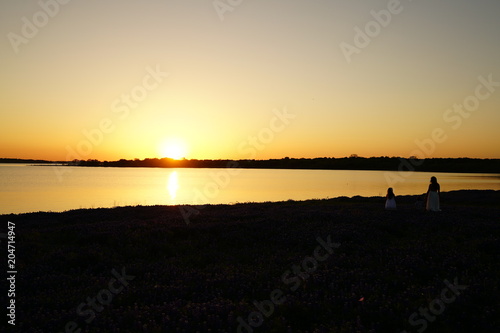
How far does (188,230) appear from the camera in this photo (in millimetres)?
17547

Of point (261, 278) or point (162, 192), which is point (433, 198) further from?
point (162, 192)

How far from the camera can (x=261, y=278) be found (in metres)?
10.6

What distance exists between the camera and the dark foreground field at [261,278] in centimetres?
778

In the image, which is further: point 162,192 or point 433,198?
point 162,192

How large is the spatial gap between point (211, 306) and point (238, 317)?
0.79 m

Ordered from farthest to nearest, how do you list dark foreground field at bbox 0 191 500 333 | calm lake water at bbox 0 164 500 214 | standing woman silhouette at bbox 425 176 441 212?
calm lake water at bbox 0 164 500 214 < standing woman silhouette at bbox 425 176 441 212 < dark foreground field at bbox 0 191 500 333

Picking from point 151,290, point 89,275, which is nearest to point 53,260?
point 89,275

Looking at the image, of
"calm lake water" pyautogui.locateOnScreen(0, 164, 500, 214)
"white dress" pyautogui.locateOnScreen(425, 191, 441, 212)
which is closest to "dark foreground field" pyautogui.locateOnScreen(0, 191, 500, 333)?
"white dress" pyautogui.locateOnScreen(425, 191, 441, 212)

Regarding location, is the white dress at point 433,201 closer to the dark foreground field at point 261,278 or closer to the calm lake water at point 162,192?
the dark foreground field at point 261,278

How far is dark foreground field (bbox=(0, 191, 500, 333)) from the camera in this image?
778cm

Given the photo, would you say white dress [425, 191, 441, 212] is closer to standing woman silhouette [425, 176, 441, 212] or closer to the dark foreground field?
standing woman silhouette [425, 176, 441, 212]

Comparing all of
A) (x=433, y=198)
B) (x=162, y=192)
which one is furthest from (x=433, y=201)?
(x=162, y=192)

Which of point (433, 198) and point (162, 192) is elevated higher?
point (162, 192)

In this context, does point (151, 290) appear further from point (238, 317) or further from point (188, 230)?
point (188, 230)
